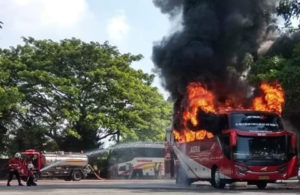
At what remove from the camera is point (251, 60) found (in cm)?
2594

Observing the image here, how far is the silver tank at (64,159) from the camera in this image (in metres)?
38.8

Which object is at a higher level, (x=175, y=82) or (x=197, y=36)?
(x=197, y=36)

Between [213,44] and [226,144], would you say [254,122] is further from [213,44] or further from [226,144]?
[213,44]

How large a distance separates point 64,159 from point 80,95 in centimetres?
749

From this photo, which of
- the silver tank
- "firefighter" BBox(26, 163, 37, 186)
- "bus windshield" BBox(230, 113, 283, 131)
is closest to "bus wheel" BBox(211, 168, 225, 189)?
"bus windshield" BBox(230, 113, 283, 131)

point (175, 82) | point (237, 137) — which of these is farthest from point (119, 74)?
point (237, 137)

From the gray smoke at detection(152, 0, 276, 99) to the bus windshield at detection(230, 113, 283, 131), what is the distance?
489cm

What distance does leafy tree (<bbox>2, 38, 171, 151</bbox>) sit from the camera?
44531mm

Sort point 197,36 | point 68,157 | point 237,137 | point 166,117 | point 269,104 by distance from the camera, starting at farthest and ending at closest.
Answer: point 166,117 → point 68,157 → point 197,36 → point 269,104 → point 237,137

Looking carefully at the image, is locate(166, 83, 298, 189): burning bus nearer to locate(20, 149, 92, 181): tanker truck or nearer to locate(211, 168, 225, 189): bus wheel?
locate(211, 168, 225, 189): bus wheel

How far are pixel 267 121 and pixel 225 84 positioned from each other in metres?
5.31

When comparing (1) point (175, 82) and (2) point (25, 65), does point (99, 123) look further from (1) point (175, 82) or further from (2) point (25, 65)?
(1) point (175, 82)

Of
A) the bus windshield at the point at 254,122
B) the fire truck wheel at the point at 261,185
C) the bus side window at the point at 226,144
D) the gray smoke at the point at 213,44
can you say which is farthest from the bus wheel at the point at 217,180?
the gray smoke at the point at 213,44

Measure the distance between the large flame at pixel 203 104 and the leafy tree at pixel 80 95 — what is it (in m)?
18.1
